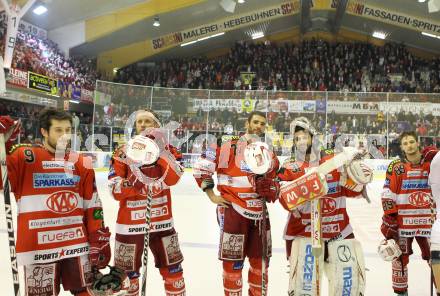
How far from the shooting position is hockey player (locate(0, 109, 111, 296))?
7.07 ft

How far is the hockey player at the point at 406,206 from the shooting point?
125 inches

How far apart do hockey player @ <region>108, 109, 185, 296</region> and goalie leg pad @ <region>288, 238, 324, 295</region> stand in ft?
2.47

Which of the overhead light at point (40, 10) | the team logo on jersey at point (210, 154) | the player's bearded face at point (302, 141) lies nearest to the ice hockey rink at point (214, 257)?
the player's bearded face at point (302, 141)

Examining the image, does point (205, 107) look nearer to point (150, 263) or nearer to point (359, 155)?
point (150, 263)

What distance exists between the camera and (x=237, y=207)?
112 inches

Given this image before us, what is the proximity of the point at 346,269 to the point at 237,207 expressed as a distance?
778 mm

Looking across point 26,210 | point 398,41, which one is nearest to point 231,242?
point 26,210

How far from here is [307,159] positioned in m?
2.70

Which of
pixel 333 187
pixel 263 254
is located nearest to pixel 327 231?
pixel 333 187

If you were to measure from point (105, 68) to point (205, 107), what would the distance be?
10.1 meters

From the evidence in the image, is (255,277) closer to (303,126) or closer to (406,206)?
(303,126)

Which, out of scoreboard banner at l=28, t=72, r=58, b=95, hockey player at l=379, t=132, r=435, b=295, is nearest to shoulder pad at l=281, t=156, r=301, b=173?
hockey player at l=379, t=132, r=435, b=295

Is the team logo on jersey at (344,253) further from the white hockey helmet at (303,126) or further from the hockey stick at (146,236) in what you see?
the hockey stick at (146,236)

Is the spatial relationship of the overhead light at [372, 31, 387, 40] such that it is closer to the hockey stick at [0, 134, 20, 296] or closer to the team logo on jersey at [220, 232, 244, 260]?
the team logo on jersey at [220, 232, 244, 260]
